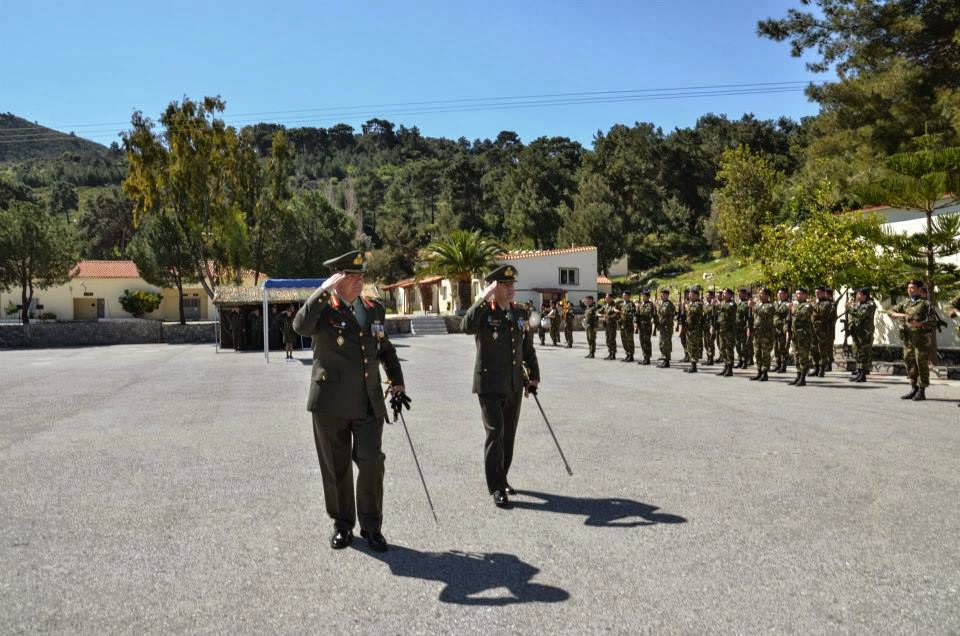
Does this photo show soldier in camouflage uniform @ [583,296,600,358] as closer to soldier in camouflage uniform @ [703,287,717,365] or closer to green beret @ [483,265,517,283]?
soldier in camouflage uniform @ [703,287,717,365]

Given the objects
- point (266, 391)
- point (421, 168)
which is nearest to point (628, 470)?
point (266, 391)

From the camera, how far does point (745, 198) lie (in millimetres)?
47969

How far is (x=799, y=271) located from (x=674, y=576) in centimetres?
1626

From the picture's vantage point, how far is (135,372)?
61.8 ft

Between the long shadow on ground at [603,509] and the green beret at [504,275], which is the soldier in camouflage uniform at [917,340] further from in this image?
the green beret at [504,275]

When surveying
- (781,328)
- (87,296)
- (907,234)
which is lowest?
(781,328)

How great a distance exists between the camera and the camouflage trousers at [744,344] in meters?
17.1

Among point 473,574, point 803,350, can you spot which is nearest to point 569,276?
point 803,350

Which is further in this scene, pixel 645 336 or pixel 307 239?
pixel 307 239

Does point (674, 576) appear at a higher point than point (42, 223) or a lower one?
lower

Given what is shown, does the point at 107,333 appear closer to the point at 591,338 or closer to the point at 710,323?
the point at 591,338

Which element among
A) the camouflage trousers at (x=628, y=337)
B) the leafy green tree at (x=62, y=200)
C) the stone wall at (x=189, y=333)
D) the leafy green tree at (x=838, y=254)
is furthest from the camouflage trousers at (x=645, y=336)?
the leafy green tree at (x=62, y=200)

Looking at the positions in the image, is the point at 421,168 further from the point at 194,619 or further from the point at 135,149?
the point at 194,619

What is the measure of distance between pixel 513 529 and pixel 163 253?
4337 centimetres
